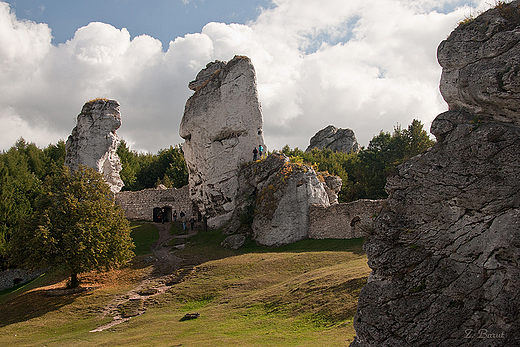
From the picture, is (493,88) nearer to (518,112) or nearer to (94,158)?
(518,112)

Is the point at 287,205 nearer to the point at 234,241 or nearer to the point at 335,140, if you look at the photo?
the point at 234,241

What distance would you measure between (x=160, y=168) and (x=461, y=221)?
54082 mm

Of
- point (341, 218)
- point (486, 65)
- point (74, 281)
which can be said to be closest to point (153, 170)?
point (74, 281)

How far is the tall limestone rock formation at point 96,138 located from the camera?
39.4m

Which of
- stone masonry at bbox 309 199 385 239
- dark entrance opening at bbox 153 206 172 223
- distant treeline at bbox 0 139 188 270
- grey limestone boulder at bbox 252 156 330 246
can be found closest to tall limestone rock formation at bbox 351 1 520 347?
stone masonry at bbox 309 199 385 239

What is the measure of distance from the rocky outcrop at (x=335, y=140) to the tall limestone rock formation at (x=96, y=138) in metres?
37.0

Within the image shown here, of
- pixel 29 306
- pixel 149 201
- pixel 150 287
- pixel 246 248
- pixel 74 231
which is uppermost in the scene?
pixel 149 201

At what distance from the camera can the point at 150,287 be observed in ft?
70.0

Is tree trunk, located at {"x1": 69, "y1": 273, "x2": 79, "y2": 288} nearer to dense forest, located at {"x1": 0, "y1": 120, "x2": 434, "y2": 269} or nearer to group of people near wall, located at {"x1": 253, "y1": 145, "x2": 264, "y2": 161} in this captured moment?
dense forest, located at {"x1": 0, "y1": 120, "x2": 434, "y2": 269}

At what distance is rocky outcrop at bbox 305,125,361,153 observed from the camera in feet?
221

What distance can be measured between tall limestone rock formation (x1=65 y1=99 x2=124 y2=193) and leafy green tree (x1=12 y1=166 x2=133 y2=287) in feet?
50.9

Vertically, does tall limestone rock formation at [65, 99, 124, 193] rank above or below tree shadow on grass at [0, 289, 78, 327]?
above

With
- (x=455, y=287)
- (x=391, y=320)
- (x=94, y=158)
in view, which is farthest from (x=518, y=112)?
(x=94, y=158)

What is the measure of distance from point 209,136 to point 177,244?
9199 millimetres
